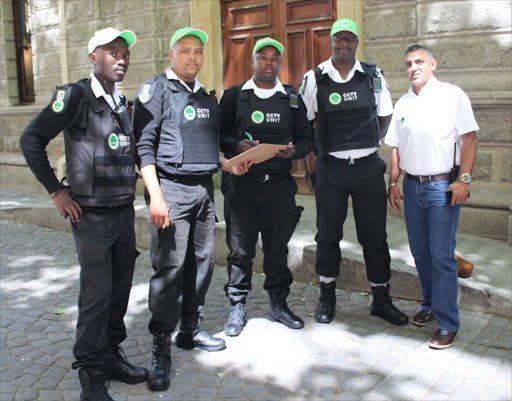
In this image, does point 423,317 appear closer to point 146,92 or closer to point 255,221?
point 255,221

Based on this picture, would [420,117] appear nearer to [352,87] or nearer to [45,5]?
[352,87]

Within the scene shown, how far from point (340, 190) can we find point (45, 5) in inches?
332

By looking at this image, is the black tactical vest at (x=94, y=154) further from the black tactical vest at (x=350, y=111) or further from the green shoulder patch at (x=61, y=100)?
the black tactical vest at (x=350, y=111)

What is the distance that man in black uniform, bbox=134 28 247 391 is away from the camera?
12.3 feet

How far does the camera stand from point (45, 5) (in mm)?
10797

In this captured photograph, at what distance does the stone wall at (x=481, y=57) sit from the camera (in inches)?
239

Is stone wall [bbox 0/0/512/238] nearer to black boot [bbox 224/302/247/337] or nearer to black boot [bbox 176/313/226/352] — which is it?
black boot [bbox 224/302/247/337]

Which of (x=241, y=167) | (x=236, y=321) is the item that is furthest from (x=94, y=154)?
(x=236, y=321)

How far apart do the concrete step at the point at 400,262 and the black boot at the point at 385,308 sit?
1.54 ft

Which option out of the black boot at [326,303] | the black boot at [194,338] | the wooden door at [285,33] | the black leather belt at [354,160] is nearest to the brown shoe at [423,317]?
the black boot at [326,303]

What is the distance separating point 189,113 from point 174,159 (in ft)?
1.06

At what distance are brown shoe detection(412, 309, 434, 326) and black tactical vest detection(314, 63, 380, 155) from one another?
4.36ft

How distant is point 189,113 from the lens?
385 centimetres

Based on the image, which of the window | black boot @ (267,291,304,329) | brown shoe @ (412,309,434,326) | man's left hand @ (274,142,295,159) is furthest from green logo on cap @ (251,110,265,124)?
the window
